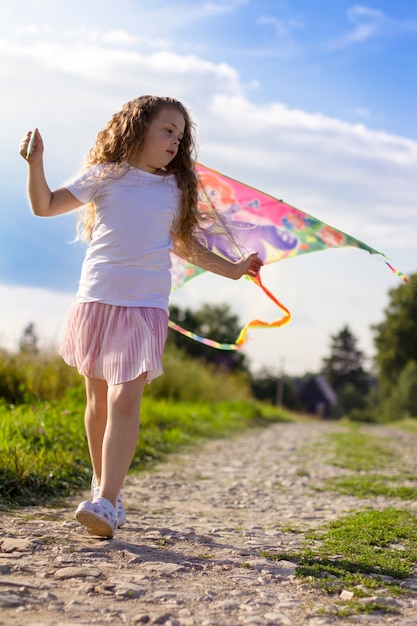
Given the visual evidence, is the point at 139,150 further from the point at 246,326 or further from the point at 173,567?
the point at 173,567

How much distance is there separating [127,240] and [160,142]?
55 cm

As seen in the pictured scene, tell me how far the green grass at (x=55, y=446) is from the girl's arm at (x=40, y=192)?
182 centimetres

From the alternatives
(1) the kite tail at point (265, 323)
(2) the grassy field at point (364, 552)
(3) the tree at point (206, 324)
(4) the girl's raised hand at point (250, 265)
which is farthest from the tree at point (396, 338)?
(4) the girl's raised hand at point (250, 265)

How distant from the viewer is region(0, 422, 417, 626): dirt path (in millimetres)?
2629

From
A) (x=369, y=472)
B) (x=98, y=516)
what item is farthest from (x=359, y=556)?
(x=369, y=472)

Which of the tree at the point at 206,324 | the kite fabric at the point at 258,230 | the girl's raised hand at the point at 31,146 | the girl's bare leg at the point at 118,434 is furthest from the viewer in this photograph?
the tree at the point at 206,324

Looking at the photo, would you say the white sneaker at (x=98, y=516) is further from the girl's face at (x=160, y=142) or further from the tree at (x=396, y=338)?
the tree at (x=396, y=338)

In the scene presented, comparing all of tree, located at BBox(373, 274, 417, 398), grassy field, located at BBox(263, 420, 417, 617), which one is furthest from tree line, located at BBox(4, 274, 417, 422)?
grassy field, located at BBox(263, 420, 417, 617)

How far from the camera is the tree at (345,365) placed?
278ft

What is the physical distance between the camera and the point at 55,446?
243 inches

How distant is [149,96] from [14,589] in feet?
8.17

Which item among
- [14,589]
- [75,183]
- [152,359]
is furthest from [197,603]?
[75,183]

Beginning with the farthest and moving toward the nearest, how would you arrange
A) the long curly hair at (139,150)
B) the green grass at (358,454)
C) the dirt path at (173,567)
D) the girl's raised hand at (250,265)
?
the green grass at (358,454)
the girl's raised hand at (250,265)
the long curly hair at (139,150)
the dirt path at (173,567)

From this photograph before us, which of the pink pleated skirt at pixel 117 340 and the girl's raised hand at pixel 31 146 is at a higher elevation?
the girl's raised hand at pixel 31 146
